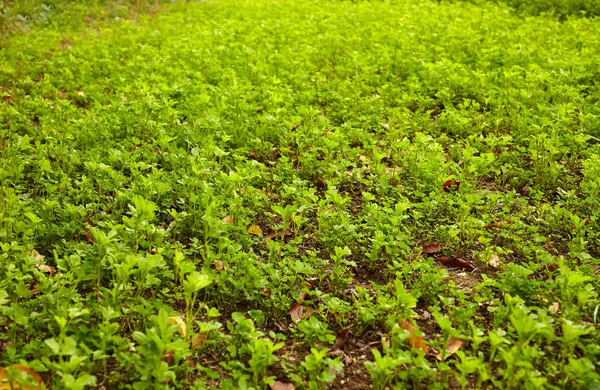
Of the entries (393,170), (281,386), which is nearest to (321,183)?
(393,170)

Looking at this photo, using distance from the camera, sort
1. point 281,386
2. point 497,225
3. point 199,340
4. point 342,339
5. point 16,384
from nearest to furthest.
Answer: point 16,384 < point 281,386 < point 199,340 < point 342,339 < point 497,225

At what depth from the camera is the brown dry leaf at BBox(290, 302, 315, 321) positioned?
2905 mm

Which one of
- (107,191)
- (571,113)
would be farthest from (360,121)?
(107,191)

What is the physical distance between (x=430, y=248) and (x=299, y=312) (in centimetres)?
109

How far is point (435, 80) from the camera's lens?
6199 mm

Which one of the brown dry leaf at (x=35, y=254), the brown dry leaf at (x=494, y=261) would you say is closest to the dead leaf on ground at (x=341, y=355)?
the brown dry leaf at (x=494, y=261)

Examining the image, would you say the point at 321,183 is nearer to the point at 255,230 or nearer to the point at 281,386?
the point at 255,230

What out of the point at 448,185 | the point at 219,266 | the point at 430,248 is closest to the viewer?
the point at 219,266

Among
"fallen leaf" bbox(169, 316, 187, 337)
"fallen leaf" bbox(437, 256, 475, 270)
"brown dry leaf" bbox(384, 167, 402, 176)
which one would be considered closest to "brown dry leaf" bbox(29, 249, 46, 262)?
"fallen leaf" bbox(169, 316, 187, 337)

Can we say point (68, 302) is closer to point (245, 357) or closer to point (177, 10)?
point (245, 357)

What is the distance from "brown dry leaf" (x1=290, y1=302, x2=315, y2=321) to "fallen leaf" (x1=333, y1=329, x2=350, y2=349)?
191 millimetres

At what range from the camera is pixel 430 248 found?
3580mm

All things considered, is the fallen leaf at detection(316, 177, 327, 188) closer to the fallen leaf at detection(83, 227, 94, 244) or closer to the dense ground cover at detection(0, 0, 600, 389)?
the dense ground cover at detection(0, 0, 600, 389)

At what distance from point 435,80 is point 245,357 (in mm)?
4491
